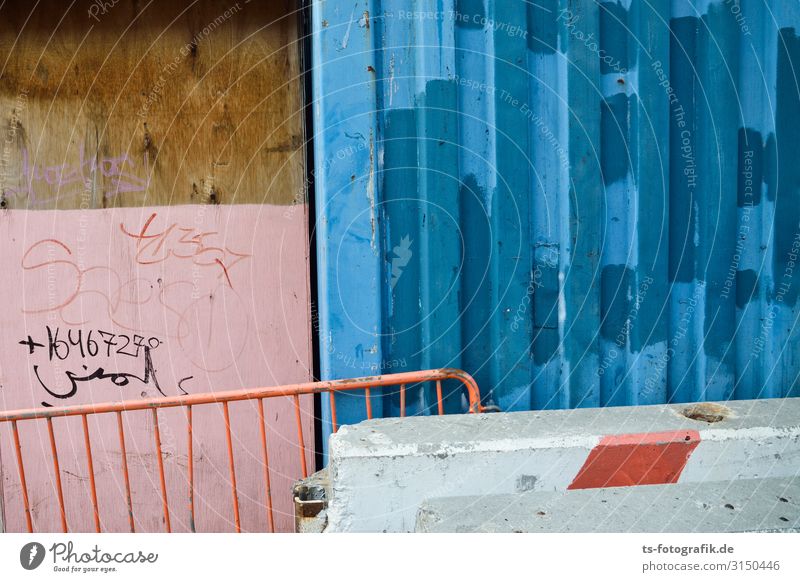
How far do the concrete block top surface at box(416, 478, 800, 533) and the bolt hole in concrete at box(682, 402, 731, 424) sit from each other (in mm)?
474

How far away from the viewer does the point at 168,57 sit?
10.3 ft

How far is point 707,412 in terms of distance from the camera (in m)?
2.66

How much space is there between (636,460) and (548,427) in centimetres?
35

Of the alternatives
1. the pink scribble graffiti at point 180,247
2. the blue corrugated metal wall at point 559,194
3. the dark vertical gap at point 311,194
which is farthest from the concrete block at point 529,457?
the pink scribble graffiti at point 180,247

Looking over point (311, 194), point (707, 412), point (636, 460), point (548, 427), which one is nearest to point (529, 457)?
point (548, 427)

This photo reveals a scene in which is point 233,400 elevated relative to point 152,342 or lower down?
lower down

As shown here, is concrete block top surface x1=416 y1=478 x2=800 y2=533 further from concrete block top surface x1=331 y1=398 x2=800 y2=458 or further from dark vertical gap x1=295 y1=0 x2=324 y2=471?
dark vertical gap x1=295 y1=0 x2=324 y2=471

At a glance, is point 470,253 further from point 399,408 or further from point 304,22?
point 304,22

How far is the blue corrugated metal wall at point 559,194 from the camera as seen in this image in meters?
2.84

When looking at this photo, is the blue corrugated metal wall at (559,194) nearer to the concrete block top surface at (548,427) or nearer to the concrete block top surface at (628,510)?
the concrete block top surface at (548,427)

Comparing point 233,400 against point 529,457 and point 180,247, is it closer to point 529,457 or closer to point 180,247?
point 180,247

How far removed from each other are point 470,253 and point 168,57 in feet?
A: 6.00

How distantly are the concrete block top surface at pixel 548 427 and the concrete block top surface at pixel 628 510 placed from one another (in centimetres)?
29

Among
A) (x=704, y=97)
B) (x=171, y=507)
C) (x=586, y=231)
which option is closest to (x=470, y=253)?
(x=586, y=231)
